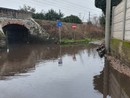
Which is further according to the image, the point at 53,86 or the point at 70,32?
the point at 70,32

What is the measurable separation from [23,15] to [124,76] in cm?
2177

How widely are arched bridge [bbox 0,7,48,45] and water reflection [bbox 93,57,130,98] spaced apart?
1675 centimetres

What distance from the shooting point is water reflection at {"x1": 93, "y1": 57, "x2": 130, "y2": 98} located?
6900 millimetres

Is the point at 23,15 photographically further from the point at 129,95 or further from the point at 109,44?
the point at 129,95

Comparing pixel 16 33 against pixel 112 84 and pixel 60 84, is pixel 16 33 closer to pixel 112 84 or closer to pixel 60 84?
pixel 60 84

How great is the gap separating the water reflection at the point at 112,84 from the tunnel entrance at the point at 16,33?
22.4 m

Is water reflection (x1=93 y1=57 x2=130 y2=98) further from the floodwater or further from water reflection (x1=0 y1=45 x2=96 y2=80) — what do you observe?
water reflection (x1=0 y1=45 x2=96 y2=80)

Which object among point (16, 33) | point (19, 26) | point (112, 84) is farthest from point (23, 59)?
point (16, 33)

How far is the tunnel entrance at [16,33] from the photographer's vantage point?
1273 inches

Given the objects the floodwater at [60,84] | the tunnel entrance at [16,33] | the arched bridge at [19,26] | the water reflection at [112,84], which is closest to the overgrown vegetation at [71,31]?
the arched bridge at [19,26]

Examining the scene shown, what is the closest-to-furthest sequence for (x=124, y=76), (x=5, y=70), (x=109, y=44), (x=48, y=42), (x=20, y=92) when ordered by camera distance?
(x=20, y=92) → (x=124, y=76) → (x=5, y=70) → (x=109, y=44) → (x=48, y=42)

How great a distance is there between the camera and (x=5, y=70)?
37.3 feet

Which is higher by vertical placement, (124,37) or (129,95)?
(124,37)

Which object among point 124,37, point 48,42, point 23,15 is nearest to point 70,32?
point 48,42
